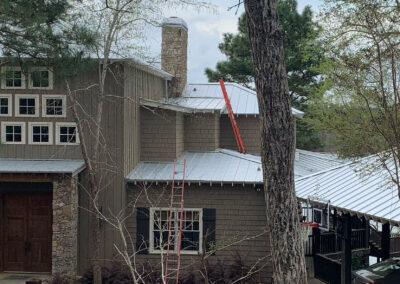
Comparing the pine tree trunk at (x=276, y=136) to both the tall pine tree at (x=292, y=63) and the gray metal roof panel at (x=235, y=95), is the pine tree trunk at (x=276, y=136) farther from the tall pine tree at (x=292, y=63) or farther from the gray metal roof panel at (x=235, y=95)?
the tall pine tree at (x=292, y=63)

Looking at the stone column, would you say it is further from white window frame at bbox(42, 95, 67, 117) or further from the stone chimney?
the stone chimney

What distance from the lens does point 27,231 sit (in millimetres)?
16906

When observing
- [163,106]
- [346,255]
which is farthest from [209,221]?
[346,255]

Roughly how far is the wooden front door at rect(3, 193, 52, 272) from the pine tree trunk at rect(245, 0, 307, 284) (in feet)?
32.6

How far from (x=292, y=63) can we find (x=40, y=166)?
829 inches

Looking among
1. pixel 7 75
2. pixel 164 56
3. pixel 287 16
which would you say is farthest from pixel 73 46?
pixel 287 16

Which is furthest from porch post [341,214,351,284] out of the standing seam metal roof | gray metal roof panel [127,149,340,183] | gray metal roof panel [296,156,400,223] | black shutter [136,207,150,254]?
the standing seam metal roof

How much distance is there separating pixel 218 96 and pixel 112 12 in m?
8.15

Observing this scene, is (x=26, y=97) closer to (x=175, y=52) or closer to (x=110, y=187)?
(x=110, y=187)

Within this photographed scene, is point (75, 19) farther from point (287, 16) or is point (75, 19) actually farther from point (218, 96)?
point (287, 16)

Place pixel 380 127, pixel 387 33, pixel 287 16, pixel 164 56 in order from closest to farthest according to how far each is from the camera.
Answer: pixel 387 33 → pixel 380 127 → pixel 164 56 → pixel 287 16

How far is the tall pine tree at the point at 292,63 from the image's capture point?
34.3m

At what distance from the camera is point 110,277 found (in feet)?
49.5

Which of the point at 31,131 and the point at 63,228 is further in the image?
the point at 31,131
